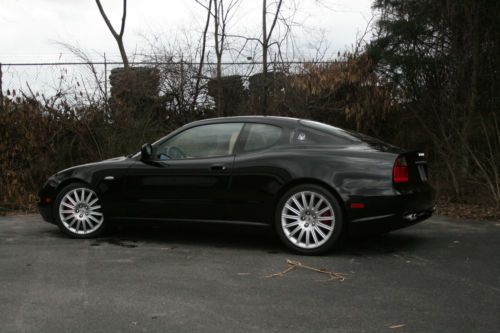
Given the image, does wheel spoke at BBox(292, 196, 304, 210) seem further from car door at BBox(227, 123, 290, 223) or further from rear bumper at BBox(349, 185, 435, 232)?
rear bumper at BBox(349, 185, 435, 232)

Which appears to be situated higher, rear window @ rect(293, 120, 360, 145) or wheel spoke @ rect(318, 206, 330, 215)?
rear window @ rect(293, 120, 360, 145)

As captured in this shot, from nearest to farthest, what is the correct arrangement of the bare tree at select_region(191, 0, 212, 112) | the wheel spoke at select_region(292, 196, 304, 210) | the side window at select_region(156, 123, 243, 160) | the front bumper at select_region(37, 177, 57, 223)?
the wheel spoke at select_region(292, 196, 304, 210)
the side window at select_region(156, 123, 243, 160)
the front bumper at select_region(37, 177, 57, 223)
the bare tree at select_region(191, 0, 212, 112)

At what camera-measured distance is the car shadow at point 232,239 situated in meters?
6.16

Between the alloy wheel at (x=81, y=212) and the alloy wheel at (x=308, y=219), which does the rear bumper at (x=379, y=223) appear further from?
the alloy wheel at (x=81, y=212)

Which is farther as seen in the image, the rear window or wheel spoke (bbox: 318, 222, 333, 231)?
the rear window

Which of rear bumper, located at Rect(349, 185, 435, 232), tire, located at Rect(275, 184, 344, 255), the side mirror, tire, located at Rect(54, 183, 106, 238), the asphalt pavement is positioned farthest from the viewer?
tire, located at Rect(54, 183, 106, 238)

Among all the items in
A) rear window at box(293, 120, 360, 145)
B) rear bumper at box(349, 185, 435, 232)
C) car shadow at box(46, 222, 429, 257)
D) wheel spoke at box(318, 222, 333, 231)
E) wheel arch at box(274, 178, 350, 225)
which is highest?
rear window at box(293, 120, 360, 145)

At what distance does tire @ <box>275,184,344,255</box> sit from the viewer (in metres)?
5.77

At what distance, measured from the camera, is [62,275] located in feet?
16.7

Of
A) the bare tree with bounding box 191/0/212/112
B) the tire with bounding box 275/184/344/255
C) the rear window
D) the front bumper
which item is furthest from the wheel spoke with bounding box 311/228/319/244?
the bare tree with bounding box 191/0/212/112

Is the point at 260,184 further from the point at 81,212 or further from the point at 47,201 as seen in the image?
the point at 47,201

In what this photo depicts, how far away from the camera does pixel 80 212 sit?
6895 millimetres

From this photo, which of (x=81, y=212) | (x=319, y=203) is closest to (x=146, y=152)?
(x=81, y=212)

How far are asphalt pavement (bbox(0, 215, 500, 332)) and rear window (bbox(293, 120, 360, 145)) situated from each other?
104 cm
